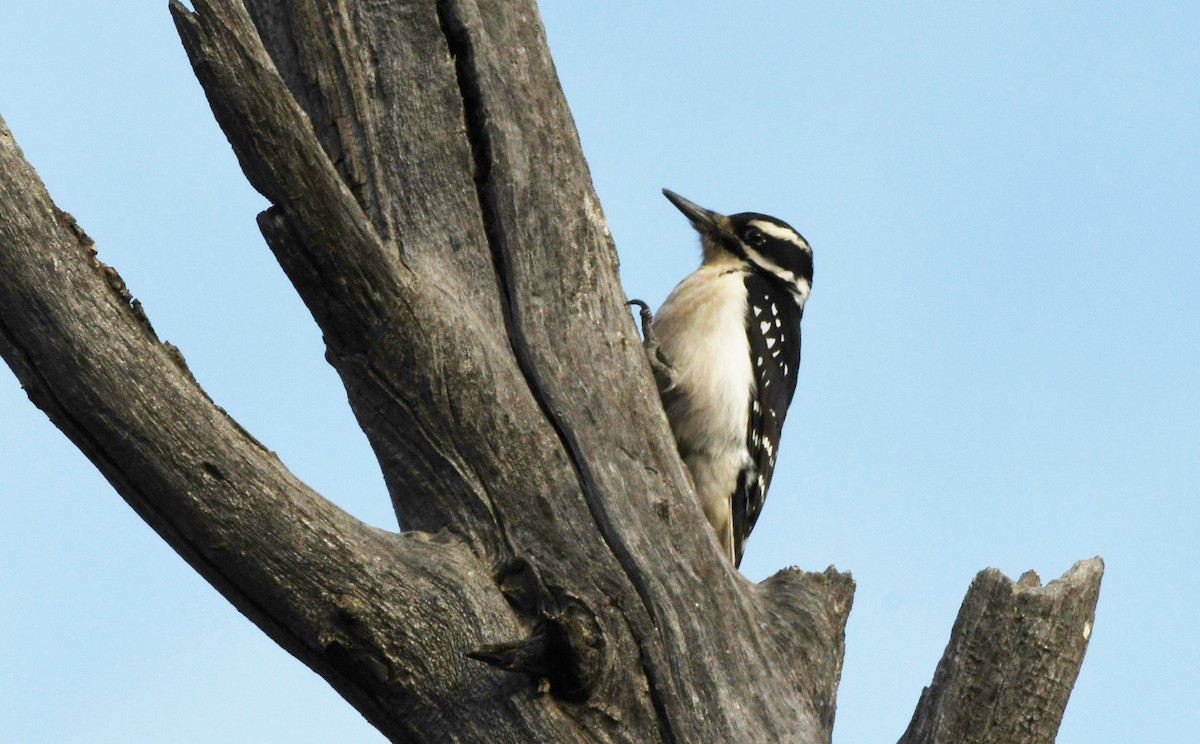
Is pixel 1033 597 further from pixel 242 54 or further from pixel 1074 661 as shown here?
pixel 242 54

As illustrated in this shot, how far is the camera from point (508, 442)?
337cm

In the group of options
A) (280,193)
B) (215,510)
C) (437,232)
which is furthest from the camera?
(437,232)

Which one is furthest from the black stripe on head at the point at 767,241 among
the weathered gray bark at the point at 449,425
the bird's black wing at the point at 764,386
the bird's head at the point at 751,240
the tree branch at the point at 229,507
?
the tree branch at the point at 229,507

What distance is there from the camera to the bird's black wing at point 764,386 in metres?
5.11

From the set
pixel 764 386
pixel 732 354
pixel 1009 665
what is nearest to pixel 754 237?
pixel 764 386

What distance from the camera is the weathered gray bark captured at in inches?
113

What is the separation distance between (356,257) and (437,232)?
431mm

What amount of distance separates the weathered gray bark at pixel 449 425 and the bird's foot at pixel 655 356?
43 centimetres

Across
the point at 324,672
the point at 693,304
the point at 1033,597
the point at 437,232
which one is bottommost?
the point at 324,672

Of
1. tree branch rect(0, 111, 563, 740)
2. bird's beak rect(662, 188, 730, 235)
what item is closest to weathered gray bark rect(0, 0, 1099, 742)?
tree branch rect(0, 111, 563, 740)

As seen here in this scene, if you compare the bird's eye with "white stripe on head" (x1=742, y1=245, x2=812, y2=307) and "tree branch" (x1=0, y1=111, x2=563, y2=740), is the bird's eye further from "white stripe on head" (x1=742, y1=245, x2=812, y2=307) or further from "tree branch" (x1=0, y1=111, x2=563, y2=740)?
"tree branch" (x1=0, y1=111, x2=563, y2=740)

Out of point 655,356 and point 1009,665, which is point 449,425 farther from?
point 1009,665

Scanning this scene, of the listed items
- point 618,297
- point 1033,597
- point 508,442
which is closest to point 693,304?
point 618,297

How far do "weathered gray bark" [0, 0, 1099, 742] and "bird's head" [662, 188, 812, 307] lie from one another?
Answer: 214cm
